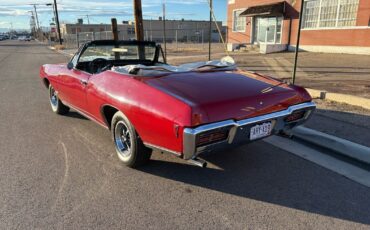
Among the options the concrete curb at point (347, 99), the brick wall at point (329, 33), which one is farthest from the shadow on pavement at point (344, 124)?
the brick wall at point (329, 33)

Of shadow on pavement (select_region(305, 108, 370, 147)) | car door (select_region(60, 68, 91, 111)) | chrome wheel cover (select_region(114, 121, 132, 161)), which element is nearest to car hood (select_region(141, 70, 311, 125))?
chrome wheel cover (select_region(114, 121, 132, 161))

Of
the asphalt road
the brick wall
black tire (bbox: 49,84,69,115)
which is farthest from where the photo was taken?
the brick wall

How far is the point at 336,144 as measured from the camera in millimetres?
4262

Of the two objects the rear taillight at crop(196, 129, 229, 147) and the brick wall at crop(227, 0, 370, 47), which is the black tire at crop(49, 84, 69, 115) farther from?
the brick wall at crop(227, 0, 370, 47)

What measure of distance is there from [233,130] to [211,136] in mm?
237

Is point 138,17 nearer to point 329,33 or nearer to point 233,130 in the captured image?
point 233,130

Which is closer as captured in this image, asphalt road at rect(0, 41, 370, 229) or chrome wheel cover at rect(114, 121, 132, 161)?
asphalt road at rect(0, 41, 370, 229)

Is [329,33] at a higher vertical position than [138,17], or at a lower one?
lower

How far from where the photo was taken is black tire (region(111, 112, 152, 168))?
142 inches

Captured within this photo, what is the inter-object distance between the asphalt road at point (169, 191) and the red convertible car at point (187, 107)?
41 centimetres

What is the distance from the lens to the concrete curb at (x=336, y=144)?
3.96 m

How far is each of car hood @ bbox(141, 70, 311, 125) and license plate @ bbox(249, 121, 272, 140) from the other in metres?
0.14

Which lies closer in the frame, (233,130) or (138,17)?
(233,130)

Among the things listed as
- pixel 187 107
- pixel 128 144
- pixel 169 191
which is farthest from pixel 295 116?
pixel 128 144
